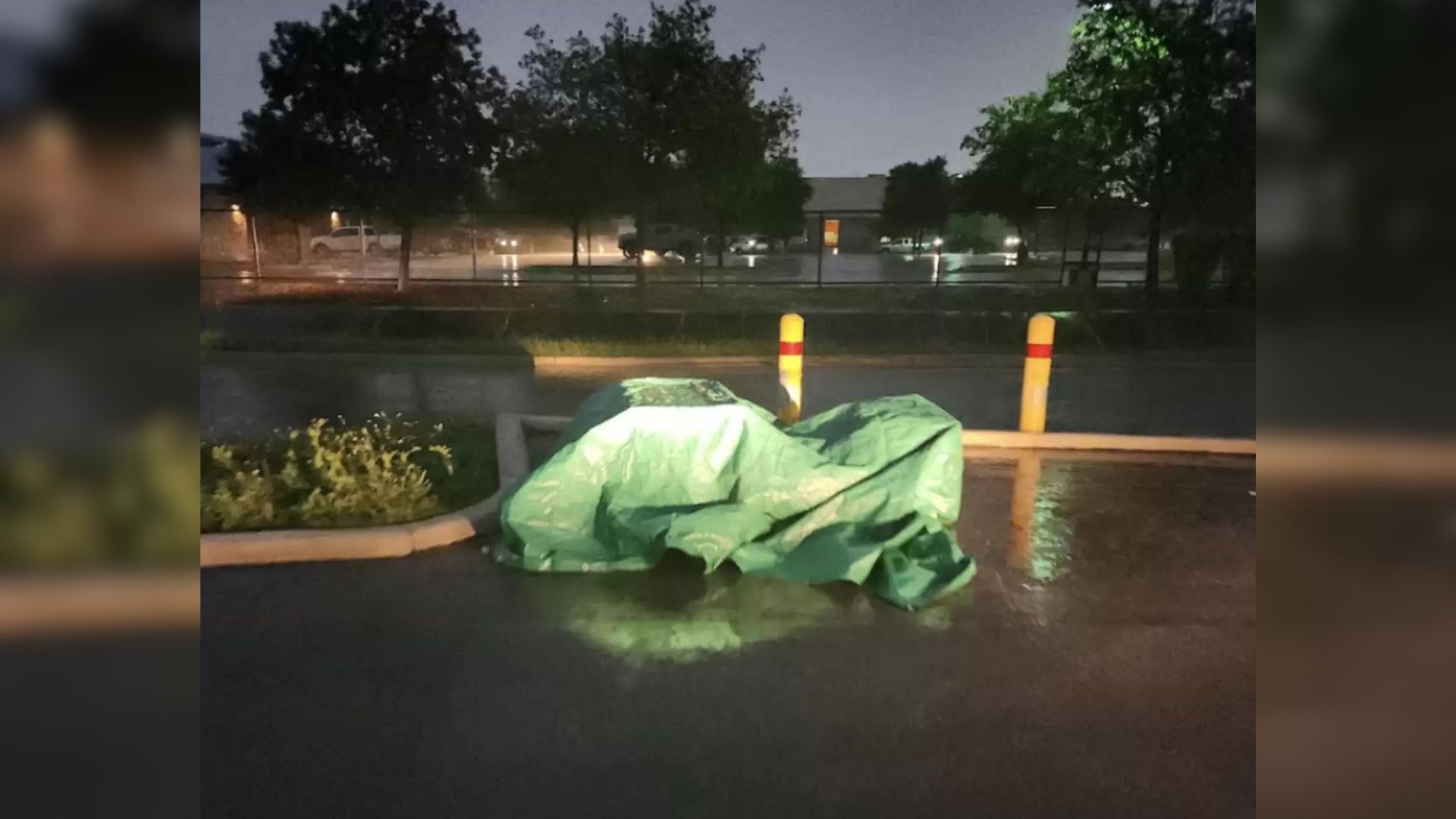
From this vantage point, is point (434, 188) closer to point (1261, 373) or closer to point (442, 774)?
point (442, 774)

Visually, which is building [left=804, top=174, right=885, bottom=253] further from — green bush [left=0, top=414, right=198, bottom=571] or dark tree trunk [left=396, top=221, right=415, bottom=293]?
green bush [left=0, top=414, right=198, bottom=571]

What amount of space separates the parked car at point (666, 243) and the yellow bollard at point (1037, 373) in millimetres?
17823

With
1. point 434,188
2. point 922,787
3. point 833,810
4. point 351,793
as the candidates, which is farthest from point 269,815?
point 434,188

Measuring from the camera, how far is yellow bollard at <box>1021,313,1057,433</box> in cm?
850

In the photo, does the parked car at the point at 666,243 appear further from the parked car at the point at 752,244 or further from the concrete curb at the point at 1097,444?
the concrete curb at the point at 1097,444

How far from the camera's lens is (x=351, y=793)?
134 inches

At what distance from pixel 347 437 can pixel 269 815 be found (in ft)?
13.9

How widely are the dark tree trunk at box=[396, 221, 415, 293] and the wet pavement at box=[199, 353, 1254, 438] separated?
5734 mm

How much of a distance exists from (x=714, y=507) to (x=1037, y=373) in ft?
13.6

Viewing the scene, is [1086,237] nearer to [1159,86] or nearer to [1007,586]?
[1159,86]

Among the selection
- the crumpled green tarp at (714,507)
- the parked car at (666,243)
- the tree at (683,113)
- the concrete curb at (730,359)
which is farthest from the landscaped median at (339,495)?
the parked car at (666,243)

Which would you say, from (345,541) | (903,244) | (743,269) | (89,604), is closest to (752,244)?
(743,269)

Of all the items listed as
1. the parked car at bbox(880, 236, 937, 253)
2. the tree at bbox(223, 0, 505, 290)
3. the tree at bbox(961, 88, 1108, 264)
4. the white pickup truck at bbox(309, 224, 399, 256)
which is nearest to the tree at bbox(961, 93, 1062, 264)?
the tree at bbox(961, 88, 1108, 264)

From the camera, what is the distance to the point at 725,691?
4.16m
